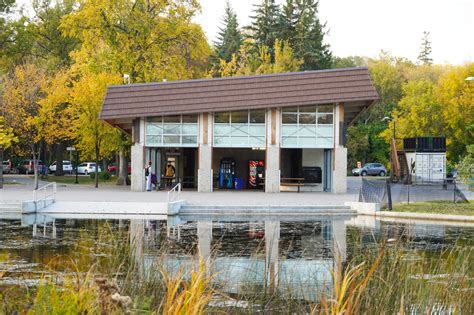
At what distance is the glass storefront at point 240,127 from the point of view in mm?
40281

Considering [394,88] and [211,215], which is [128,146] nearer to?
[211,215]

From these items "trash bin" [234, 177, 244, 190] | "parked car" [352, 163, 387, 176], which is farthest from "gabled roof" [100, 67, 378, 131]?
"parked car" [352, 163, 387, 176]

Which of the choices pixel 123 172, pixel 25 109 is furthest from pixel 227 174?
pixel 25 109

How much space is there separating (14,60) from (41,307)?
2370 inches

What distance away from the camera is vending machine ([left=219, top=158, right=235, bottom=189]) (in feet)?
148

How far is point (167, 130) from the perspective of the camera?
133 ft

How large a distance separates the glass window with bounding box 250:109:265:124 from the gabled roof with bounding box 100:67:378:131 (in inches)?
44.9

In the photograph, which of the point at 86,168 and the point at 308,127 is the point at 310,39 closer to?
the point at 86,168

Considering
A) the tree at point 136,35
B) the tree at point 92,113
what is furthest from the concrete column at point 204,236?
the tree at point 136,35

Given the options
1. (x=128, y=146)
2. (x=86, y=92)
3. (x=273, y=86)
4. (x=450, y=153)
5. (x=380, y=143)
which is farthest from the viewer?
(x=380, y=143)

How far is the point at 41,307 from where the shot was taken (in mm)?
5297

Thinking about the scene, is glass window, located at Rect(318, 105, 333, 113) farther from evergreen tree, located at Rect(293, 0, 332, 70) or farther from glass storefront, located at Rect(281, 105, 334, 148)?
evergreen tree, located at Rect(293, 0, 332, 70)

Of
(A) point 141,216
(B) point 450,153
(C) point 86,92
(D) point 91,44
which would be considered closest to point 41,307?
(A) point 141,216

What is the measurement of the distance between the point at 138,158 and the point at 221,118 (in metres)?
5.51
